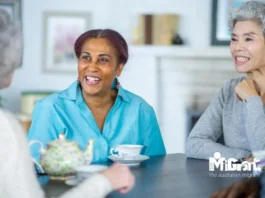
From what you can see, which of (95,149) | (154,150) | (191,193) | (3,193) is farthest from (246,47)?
(3,193)

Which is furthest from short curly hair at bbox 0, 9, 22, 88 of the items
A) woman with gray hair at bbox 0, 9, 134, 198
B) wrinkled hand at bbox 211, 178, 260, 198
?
wrinkled hand at bbox 211, 178, 260, 198

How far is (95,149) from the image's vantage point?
2230 mm

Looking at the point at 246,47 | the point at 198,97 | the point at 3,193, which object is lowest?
the point at 198,97

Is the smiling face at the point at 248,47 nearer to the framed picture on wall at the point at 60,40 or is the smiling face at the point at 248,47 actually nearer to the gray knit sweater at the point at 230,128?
the gray knit sweater at the point at 230,128

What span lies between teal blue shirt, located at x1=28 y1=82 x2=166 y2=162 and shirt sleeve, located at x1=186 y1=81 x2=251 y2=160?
0.25 metres

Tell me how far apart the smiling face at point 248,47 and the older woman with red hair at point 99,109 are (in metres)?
0.48

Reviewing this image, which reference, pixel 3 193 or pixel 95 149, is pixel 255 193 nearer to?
pixel 3 193

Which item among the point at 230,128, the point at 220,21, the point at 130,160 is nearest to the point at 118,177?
the point at 130,160

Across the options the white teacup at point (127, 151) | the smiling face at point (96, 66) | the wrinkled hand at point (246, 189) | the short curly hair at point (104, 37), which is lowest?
the white teacup at point (127, 151)

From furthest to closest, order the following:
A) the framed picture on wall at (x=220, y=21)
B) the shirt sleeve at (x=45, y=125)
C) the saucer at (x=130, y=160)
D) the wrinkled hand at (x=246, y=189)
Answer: the framed picture on wall at (x=220, y=21) < the shirt sleeve at (x=45, y=125) < the saucer at (x=130, y=160) < the wrinkled hand at (x=246, y=189)

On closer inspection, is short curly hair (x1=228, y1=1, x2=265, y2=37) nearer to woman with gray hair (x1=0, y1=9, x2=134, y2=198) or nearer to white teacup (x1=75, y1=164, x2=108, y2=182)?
white teacup (x1=75, y1=164, x2=108, y2=182)

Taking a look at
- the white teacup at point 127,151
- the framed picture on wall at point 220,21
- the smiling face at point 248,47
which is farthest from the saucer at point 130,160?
the framed picture on wall at point 220,21

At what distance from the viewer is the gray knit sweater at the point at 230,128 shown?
2127 mm

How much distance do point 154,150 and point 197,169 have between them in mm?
473
